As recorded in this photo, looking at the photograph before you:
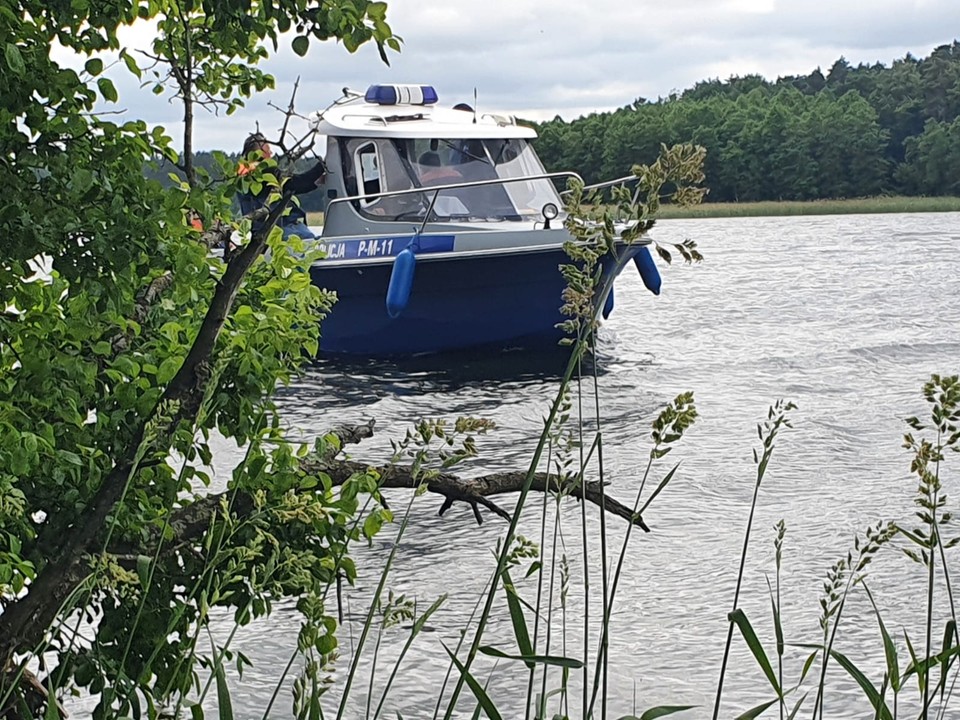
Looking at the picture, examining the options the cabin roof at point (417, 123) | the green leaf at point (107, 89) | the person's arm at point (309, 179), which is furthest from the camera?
the cabin roof at point (417, 123)

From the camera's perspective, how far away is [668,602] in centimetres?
654

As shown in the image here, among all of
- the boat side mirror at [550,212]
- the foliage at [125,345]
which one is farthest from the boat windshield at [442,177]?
the foliage at [125,345]

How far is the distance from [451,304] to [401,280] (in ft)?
3.89

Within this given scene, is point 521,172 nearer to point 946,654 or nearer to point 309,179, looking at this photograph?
point 309,179

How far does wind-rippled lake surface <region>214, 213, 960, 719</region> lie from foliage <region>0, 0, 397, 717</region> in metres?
0.50

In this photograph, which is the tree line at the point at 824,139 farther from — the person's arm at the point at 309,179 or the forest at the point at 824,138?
the person's arm at the point at 309,179

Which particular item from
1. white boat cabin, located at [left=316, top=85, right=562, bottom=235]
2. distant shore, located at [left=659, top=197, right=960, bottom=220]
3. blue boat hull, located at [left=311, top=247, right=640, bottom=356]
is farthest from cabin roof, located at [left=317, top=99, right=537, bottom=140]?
distant shore, located at [left=659, top=197, right=960, bottom=220]

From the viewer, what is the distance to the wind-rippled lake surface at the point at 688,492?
5578mm

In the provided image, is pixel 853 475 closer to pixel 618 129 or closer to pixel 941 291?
pixel 941 291

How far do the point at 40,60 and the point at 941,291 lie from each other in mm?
21752

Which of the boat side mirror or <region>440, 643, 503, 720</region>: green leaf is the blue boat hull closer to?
the boat side mirror

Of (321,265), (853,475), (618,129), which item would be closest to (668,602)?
(853,475)

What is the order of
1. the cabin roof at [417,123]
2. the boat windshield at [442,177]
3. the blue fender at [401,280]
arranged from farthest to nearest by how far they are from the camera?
the cabin roof at [417,123]
the boat windshield at [442,177]
the blue fender at [401,280]

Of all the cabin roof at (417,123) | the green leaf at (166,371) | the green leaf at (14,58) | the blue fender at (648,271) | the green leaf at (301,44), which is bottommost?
the blue fender at (648,271)
